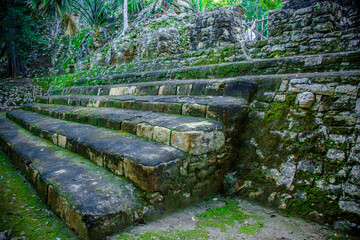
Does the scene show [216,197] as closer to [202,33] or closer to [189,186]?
[189,186]

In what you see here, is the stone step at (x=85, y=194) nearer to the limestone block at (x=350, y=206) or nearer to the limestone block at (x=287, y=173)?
the limestone block at (x=287, y=173)

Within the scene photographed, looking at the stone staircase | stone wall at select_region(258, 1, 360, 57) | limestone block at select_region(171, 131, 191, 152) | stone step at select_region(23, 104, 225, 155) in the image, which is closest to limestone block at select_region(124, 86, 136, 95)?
the stone staircase

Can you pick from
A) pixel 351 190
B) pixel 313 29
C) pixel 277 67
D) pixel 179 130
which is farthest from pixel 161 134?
pixel 313 29

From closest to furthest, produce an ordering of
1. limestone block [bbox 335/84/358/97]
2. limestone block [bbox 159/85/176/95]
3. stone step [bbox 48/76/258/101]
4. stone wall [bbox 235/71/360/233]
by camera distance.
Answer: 1. stone wall [bbox 235/71/360/233]
2. limestone block [bbox 335/84/358/97]
3. stone step [bbox 48/76/258/101]
4. limestone block [bbox 159/85/176/95]

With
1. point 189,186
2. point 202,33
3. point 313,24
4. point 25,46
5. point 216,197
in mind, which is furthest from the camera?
point 25,46

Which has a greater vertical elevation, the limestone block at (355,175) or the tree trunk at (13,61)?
the tree trunk at (13,61)

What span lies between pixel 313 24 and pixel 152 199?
409 centimetres

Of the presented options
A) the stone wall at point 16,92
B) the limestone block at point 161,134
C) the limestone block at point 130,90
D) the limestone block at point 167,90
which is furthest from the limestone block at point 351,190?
the stone wall at point 16,92

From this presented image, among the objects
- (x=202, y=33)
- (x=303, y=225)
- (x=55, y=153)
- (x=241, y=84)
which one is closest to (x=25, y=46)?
(x=202, y=33)

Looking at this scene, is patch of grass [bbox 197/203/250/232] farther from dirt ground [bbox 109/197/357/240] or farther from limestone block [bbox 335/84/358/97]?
limestone block [bbox 335/84/358/97]

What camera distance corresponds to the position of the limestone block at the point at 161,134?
217cm

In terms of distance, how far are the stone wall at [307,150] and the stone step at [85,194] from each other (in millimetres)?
1291

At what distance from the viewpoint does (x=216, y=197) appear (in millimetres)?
2203

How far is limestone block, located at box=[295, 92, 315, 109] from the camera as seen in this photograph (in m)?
1.99
